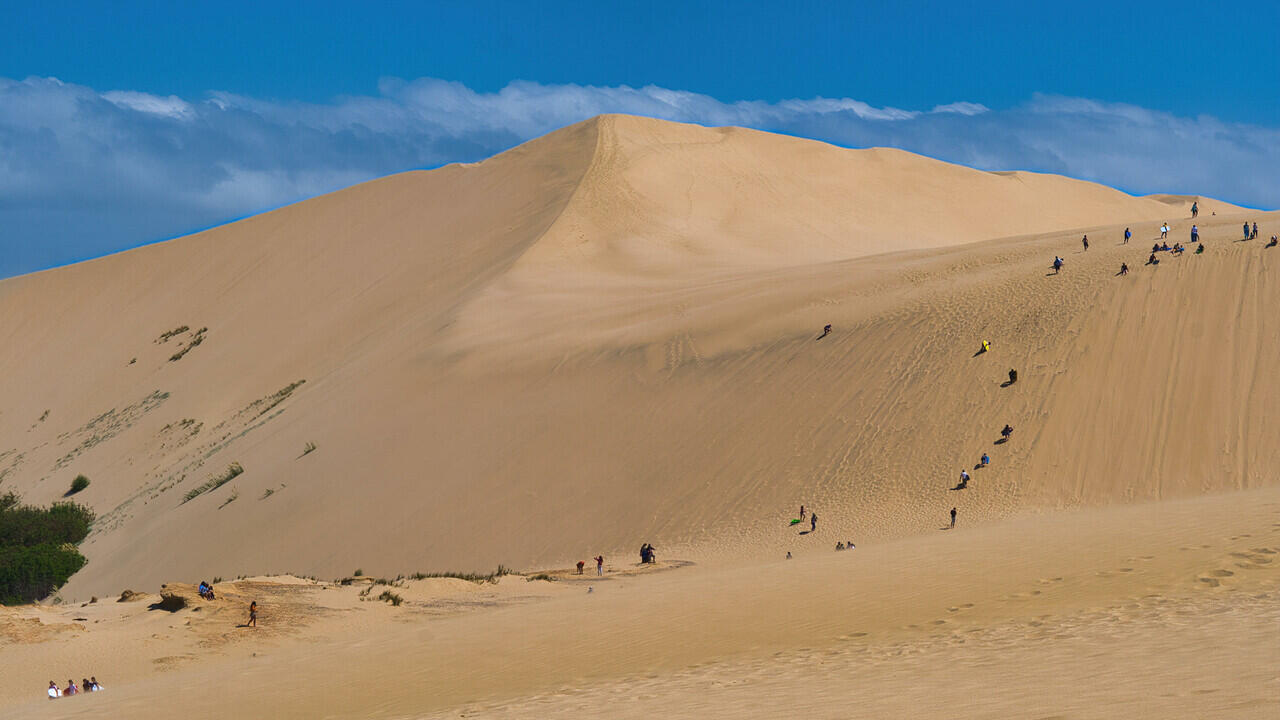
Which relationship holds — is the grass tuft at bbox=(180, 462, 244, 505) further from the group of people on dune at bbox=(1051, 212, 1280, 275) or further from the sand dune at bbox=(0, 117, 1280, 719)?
the group of people on dune at bbox=(1051, 212, 1280, 275)

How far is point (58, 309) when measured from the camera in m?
59.5

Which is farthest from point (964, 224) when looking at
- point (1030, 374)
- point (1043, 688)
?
point (1043, 688)

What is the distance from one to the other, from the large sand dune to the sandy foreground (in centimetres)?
397

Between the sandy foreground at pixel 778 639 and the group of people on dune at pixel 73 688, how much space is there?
29 centimetres

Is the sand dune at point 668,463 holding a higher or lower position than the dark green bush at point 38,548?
higher

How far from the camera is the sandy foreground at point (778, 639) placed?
27.8 feet

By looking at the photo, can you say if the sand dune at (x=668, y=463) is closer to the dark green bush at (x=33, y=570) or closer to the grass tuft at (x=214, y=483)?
the grass tuft at (x=214, y=483)

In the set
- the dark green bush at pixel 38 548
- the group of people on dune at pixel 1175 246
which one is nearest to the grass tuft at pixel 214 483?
the dark green bush at pixel 38 548

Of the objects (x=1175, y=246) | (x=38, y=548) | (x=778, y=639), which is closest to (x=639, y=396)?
(x=1175, y=246)

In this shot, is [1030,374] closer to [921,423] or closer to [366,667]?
[921,423]

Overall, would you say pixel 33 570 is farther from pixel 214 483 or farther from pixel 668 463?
pixel 668 463

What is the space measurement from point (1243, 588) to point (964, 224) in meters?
48.5

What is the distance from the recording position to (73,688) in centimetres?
1419

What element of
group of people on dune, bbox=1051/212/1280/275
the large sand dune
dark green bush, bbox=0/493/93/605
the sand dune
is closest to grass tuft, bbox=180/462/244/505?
the sand dune
